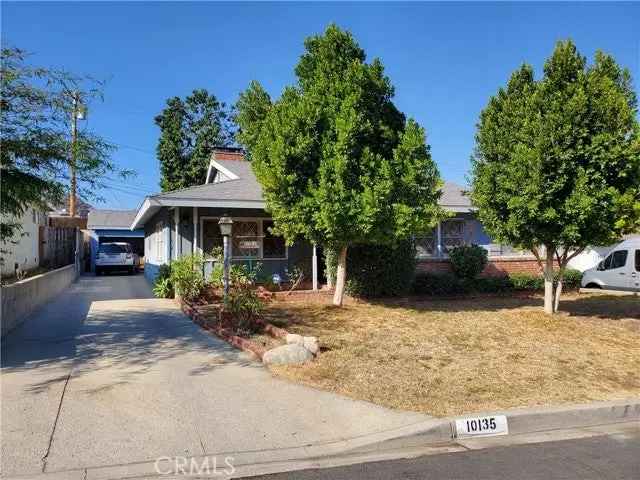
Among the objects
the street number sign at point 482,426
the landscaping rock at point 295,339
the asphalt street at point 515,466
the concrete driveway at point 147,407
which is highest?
the landscaping rock at point 295,339

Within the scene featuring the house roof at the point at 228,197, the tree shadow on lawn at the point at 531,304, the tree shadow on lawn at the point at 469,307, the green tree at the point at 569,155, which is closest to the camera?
the green tree at the point at 569,155

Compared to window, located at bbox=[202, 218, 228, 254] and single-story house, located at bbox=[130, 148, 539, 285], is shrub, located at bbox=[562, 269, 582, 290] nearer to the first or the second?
single-story house, located at bbox=[130, 148, 539, 285]

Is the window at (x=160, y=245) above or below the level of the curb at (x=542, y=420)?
above

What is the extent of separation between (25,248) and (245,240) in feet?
25.5

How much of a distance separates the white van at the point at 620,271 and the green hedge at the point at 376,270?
853cm

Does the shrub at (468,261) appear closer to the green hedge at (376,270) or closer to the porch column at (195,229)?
the green hedge at (376,270)

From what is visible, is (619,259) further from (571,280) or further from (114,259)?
(114,259)

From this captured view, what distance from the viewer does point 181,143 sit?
131 ft

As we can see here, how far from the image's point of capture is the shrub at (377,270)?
14555mm

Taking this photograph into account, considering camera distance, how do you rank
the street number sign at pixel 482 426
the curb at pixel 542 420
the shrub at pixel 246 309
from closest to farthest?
the curb at pixel 542 420
the street number sign at pixel 482 426
the shrub at pixel 246 309

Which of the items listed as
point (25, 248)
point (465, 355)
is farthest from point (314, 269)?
point (25, 248)

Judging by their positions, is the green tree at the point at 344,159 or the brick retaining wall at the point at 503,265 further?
the brick retaining wall at the point at 503,265

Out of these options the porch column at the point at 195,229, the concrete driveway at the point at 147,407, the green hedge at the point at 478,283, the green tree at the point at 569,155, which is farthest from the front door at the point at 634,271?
the concrete driveway at the point at 147,407

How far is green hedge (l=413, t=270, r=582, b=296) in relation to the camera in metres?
15.7
